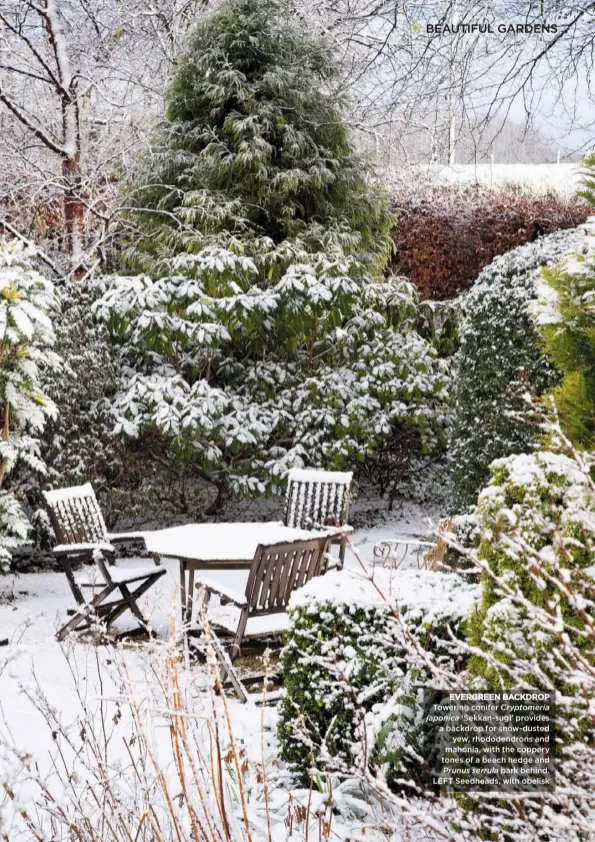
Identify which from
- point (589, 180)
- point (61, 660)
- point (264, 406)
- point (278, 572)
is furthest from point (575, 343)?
point (264, 406)

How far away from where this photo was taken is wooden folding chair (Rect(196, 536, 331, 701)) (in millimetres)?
4320

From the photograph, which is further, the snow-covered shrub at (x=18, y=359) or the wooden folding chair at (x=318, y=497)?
the wooden folding chair at (x=318, y=497)

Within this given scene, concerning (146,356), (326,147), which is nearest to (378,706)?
(146,356)

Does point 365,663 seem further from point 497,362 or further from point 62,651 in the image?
point 497,362

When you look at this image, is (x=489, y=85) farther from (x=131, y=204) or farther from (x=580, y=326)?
(x=131, y=204)

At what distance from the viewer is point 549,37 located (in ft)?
15.1

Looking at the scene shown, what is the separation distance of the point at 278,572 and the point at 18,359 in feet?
9.92

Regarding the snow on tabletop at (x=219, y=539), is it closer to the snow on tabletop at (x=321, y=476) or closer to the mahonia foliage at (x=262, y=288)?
the snow on tabletop at (x=321, y=476)

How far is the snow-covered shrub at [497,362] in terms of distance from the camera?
6336 mm

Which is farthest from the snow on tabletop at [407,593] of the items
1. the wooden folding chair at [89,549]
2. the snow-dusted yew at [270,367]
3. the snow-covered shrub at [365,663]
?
the snow-dusted yew at [270,367]

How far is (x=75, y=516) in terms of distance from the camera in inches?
222

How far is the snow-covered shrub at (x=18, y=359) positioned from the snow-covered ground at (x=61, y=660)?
0.58 meters

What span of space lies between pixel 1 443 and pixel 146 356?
1.89 meters

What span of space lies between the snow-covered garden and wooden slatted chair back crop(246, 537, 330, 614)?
2 centimetres
